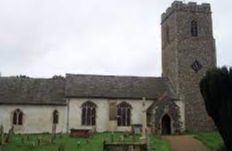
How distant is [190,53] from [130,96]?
31.2 feet

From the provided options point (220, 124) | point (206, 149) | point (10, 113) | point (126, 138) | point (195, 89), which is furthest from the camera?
point (195, 89)

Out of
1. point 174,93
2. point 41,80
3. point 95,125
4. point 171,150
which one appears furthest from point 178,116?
point 41,80

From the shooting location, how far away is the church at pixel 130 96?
49.1 m

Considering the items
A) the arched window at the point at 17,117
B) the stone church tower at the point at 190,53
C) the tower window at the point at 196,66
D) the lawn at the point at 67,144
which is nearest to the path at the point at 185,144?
the lawn at the point at 67,144

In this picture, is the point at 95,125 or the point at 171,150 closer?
the point at 171,150

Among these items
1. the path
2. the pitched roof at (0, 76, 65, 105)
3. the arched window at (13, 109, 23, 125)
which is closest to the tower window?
the path

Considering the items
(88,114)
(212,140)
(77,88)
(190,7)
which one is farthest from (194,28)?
(212,140)

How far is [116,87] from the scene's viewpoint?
5262cm

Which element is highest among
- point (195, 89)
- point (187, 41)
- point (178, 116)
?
point (187, 41)

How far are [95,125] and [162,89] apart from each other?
9.53m

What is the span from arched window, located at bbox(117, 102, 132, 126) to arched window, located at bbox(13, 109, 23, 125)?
11073 millimetres

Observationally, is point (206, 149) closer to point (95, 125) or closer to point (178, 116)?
point (178, 116)

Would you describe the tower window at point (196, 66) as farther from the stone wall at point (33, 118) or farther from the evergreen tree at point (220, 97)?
the evergreen tree at point (220, 97)

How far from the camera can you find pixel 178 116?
4947 cm
